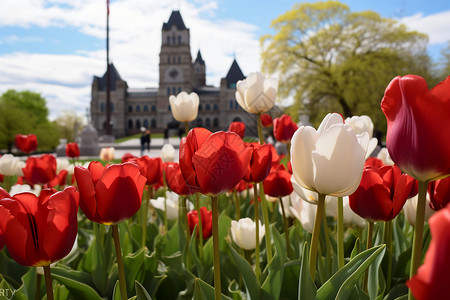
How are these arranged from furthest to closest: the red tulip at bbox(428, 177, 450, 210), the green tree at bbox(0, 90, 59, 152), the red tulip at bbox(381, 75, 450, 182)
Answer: the green tree at bbox(0, 90, 59, 152), the red tulip at bbox(428, 177, 450, 210), the red tulip at bbox(381, 75, 450, 182)

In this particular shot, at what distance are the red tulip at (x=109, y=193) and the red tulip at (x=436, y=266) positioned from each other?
571 mm

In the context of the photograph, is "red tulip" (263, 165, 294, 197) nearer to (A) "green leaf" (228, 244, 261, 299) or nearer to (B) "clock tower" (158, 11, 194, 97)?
(A) "green leaf" (228, 244, 261, 299)

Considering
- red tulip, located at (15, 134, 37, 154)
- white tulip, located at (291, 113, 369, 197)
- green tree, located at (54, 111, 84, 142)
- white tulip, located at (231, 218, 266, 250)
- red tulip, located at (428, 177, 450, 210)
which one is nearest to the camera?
white tulip, located at (291, 113, 369, 197)

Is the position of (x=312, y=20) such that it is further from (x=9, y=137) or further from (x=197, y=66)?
(x=197, y=66)

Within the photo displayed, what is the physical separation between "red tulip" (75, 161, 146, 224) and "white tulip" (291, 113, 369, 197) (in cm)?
35

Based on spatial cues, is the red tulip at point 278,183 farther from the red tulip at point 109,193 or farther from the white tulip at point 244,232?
the red tulip at point 109,193

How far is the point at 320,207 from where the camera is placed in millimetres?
715

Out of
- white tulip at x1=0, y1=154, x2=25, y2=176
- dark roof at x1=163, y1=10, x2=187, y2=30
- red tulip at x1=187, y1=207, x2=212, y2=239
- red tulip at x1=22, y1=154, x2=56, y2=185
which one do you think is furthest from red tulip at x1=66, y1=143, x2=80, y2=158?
dark roof at x1=163, y1=10, x2=187, y2=30

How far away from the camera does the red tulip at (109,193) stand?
75 cm

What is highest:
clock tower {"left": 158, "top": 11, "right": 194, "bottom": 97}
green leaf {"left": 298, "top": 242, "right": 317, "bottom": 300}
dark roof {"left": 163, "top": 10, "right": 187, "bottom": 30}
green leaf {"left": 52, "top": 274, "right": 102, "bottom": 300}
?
dark roof {"left": 163, "top": 10, "right": 187, "bottom": 30}

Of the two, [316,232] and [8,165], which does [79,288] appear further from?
[8,165]

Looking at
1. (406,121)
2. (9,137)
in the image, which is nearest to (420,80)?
(406,121)

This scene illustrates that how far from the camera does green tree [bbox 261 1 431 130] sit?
842 inches

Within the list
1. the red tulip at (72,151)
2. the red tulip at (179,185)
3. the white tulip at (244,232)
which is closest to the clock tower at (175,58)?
the red tulip at (72,151)
